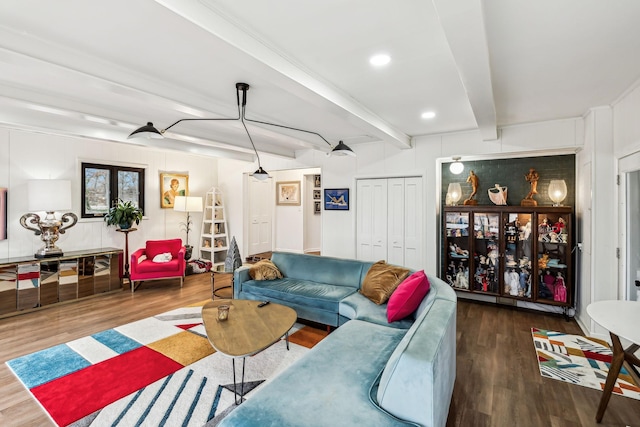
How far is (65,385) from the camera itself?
2.46m

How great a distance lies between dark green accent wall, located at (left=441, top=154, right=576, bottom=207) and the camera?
13.5 feet

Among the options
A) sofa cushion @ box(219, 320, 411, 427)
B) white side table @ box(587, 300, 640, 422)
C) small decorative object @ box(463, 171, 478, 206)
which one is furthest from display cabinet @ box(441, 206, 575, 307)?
sofa cushion @ box(219, 320, 411, 427)

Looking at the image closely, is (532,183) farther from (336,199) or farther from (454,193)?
(336,199)

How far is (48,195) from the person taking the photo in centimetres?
432

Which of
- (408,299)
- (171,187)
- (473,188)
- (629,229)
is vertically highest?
(171,187)

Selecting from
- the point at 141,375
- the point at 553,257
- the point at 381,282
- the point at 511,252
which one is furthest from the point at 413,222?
the point at 141,375

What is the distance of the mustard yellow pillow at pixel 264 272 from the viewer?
13.2ft

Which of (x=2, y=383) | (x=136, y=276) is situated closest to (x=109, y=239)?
(x=136, y=276)

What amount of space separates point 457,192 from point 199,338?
3.87 m

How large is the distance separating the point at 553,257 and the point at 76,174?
22.7ft

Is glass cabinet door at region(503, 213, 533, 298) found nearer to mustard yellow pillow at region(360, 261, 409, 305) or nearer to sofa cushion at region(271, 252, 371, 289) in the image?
mustard yellow pillow at region(360, 261, 409, 305)

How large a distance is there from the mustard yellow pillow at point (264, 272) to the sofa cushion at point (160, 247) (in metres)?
2.40

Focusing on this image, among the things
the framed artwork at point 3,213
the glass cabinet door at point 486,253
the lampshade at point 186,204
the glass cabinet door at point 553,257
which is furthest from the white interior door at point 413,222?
the framed artwork at point 3,213

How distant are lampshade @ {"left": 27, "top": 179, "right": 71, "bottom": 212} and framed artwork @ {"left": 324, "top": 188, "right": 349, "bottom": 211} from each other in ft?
12.5
